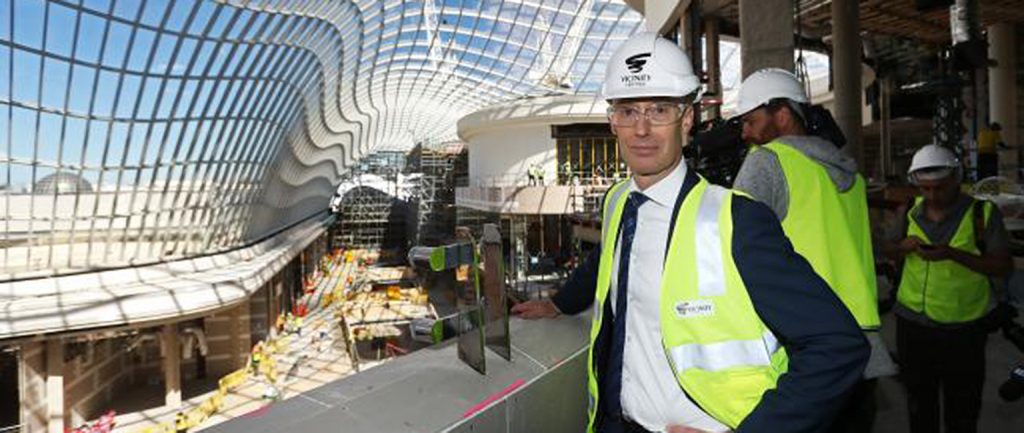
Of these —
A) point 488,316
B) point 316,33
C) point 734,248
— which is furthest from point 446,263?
point 316,33

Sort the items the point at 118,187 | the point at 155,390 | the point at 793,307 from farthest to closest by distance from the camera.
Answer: the point at 155,390
the point at 118,187
the point at 793,307

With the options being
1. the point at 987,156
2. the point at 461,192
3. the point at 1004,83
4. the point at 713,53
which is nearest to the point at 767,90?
the point at 987,156

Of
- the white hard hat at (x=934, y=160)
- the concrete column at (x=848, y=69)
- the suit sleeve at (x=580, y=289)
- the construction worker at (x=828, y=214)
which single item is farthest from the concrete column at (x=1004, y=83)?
the suit sleeve at (x=580, y=289)

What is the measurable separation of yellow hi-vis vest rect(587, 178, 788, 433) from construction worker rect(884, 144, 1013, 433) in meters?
2.58

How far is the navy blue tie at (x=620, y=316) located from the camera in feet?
6.40

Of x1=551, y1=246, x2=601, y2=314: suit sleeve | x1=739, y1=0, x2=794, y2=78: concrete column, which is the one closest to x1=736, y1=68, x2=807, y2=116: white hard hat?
x1=551, y1=246, x2=601, y2=314: suit sleeve

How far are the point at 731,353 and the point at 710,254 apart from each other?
24 cm

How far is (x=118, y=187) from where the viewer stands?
2403cm

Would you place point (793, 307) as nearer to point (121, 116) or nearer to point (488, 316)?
point (488, 316)

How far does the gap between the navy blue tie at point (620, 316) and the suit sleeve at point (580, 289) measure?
2.23ft

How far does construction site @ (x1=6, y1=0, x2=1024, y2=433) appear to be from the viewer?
2.60 metres

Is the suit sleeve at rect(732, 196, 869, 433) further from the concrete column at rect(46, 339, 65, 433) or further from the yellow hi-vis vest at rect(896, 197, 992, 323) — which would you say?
the concrete column at rect(46, 339, 65, 433)

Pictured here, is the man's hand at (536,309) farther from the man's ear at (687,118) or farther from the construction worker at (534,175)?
the construction worker at (534,175)

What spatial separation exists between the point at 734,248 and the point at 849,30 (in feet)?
63.9
